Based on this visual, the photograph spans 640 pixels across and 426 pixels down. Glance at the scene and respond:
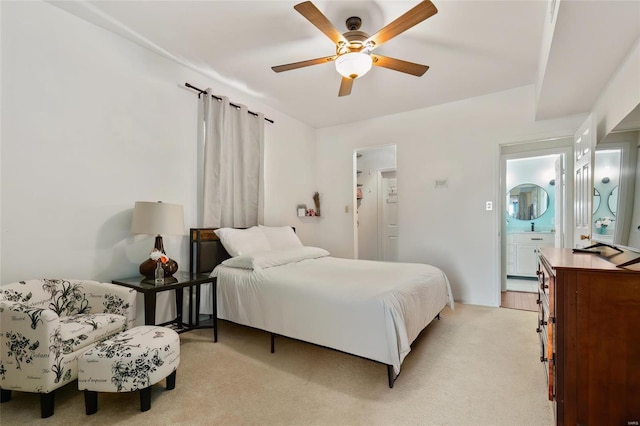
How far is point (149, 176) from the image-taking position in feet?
9.45

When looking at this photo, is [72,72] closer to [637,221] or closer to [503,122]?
[637,221]

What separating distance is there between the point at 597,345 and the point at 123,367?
241 cm

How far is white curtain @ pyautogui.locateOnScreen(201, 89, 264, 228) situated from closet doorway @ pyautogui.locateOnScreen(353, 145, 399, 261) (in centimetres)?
273

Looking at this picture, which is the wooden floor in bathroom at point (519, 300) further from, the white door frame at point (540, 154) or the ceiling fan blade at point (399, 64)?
the ceiling fan blade at point (399, 64)

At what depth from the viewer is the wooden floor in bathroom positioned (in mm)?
3760

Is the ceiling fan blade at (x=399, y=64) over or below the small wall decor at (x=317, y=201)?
over

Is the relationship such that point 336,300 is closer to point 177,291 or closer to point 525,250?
point 177,291

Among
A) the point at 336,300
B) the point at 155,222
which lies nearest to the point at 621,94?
the point at 336,300

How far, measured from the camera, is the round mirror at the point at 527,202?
5.72m

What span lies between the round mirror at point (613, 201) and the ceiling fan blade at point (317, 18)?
206 centimetres

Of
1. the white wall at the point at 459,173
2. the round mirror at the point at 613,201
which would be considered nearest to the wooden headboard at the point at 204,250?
the white wall at the point at 459,173

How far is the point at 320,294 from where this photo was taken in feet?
7.34

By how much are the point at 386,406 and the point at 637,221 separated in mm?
1723

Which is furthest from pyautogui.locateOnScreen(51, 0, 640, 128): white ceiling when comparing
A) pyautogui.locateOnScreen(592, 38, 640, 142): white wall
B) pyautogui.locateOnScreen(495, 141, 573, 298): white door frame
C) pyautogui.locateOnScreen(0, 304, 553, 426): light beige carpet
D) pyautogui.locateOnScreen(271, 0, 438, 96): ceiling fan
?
pyautogui.locateOnScreen(0, 304, 553, 426): light beige carpet
